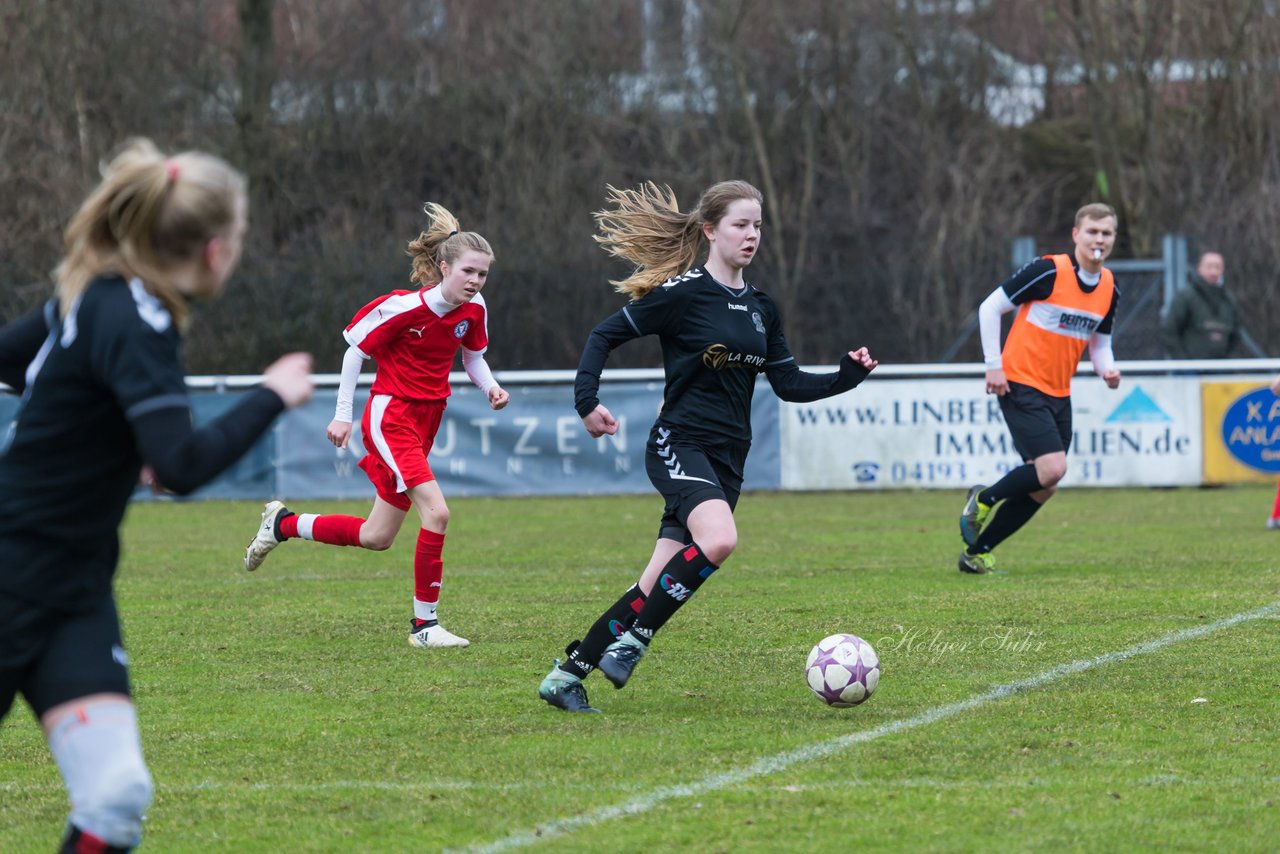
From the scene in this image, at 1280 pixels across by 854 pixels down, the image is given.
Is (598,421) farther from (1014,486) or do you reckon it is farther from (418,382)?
(1014,486)

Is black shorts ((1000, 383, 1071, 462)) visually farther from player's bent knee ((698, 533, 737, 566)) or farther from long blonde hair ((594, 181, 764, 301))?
player's bent knee ((698, 533, 737, 566))

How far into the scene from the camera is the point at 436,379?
8.23m

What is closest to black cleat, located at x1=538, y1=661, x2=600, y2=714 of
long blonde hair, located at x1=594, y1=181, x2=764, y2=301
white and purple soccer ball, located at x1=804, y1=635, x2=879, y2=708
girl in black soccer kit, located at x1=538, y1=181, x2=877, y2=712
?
girl in black soccer kit, located at x1=538, y1=181, x2=877, y2=712

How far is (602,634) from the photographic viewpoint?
6105mm

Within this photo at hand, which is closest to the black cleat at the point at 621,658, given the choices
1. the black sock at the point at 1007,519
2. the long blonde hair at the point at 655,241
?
the long blonde hair at the point at 655,241

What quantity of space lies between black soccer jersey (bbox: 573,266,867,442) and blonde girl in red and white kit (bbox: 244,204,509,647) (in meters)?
1.64

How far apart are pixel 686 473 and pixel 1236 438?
11694 millimetres

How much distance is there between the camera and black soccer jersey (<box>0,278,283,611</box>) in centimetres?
329

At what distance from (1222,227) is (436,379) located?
18.0m

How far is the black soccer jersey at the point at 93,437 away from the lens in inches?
130

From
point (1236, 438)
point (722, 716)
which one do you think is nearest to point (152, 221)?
point (722, 716)

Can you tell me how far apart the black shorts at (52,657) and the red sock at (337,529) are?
484cm

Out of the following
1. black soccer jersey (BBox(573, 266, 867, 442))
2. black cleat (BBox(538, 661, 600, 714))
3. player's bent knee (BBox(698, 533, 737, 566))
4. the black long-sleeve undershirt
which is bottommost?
black cleat (BBox(538, 661, 600, 714))

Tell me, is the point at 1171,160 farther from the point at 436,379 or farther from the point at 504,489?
the point at 436,379
